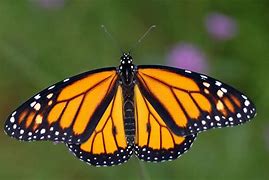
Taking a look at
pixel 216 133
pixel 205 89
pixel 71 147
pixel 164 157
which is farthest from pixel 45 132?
pixel 216 133

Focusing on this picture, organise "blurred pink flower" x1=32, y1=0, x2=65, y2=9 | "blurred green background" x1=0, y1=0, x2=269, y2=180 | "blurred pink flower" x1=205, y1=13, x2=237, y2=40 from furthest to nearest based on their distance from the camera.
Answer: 1. "blurred pink flower" x1=32, y1=0, x2=65, y2=9
2. "blurred pink flower" x1=205, y1=13, x2=237, y2=40
3. "blurred green background" x1=0, y1=0, x2=269, y2=180

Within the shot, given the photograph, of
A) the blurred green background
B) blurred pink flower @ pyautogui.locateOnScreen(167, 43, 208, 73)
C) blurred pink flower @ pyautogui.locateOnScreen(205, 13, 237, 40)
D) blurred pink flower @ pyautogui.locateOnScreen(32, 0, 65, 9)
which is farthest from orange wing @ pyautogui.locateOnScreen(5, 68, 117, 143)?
blurred pink flower @ pyautogui.locateOnScreen(32, 0, 65, 9)

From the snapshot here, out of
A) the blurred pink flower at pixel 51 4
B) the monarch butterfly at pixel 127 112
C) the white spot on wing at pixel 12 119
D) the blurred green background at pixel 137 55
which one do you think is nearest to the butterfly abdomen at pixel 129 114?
the monarch butterfly at pixel 127 112

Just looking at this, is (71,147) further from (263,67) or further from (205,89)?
(263,67)

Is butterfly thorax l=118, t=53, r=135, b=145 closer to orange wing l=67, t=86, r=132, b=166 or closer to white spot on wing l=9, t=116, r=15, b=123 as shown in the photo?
orange wing l=67, t=86, r=132, b=166

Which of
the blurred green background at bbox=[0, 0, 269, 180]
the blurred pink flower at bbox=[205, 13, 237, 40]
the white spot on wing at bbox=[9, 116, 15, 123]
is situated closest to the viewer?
the white spot on wing at bbox=[9, 116, 15, 123]

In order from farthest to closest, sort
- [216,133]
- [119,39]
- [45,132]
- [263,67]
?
[119,39] → [263,67] → [216,133] → [45,132]
